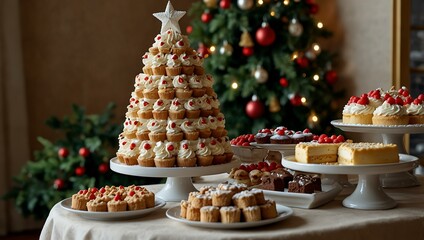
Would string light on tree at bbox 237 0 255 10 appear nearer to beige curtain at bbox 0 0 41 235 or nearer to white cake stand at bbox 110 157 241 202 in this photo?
beige curtain at bbox 0 0 41 235

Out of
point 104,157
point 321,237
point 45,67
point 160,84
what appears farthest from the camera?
point 45,67

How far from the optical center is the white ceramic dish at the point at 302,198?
247cm

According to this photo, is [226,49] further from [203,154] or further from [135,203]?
[135,203]

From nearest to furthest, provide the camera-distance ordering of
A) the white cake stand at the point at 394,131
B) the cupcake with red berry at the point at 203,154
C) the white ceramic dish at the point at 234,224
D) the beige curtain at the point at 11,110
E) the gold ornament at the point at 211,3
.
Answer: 1. the white ceramic dish at the point at 234,224
2. the cupcake with red berry at the point at 203,154
3. the white cake stand at the point at 394,131
4. the gold ornament at the point at 211,3
5. the beige curtain at the point at 11,110

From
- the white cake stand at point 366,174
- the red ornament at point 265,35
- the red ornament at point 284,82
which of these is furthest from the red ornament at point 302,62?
the white cake stand at point 366,174

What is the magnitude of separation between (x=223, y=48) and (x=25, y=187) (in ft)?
6.44

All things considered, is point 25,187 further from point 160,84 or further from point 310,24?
point 160,84

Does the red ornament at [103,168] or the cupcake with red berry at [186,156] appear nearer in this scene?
the cupcake with red berry at [186,156]

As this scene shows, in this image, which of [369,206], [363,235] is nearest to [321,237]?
[363,235]

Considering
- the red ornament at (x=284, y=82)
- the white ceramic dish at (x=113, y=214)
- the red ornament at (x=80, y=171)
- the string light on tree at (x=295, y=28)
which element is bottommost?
the red ornament at (x=80, y=171)

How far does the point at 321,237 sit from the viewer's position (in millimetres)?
2148

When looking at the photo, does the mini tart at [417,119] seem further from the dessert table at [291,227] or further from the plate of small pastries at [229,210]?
the plate of small pastries at [229,210]

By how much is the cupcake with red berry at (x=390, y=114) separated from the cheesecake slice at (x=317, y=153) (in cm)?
50

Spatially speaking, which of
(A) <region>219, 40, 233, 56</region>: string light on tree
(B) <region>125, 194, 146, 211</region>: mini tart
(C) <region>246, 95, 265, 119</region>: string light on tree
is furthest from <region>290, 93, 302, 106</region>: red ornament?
(B) <region>125, 194, 146, 211</region>: mini tart
